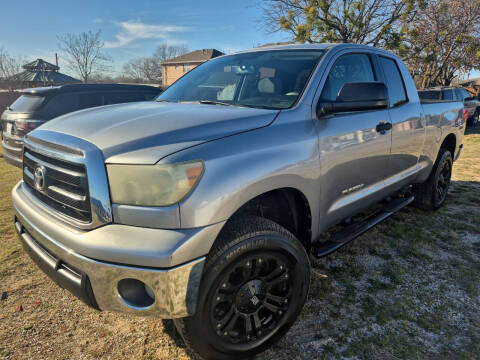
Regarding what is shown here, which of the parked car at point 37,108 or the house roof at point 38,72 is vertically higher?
the house roof at point 38,72

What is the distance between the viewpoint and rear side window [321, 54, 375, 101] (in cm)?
249

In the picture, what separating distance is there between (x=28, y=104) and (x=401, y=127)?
564 cm

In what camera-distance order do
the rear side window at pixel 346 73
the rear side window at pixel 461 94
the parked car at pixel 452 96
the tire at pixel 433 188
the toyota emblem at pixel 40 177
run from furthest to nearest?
the rear side window at pixel 461 94
the parked car at pixel 452 96
the tire at pixel 433 188
the rear side window at pixel 346 73
the toyota emblem at pixel 40 177

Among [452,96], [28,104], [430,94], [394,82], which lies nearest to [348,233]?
[394,82]

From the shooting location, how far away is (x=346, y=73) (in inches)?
→ 108

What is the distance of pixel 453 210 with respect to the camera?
4555mm

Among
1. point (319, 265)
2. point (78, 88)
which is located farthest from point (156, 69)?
point (319, 265)

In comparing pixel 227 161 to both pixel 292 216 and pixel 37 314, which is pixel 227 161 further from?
pixel 37 314

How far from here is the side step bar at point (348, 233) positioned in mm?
2420

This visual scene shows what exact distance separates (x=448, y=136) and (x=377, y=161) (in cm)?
229

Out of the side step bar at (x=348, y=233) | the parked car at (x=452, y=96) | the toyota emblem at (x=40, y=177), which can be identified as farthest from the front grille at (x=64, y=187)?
the parked car at (x=452, y=96)

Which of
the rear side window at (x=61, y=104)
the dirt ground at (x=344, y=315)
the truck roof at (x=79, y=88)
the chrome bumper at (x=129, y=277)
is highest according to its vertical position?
the truck roof at (x=79, y=88)

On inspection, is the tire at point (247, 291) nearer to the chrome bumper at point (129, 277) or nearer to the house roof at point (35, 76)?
the chrome bumper at point (129, 277)

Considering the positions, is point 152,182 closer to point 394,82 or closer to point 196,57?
point 394,82
